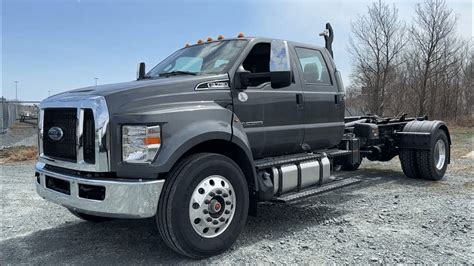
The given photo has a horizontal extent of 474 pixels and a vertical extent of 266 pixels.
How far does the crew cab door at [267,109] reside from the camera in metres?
4.68

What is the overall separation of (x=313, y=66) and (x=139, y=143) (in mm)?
3082

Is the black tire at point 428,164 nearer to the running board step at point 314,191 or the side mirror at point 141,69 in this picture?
the running board step at point 314,191

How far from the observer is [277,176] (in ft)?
16.1

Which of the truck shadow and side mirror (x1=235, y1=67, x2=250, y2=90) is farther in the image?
side mirror (x1=235, y1=67, x2=250, y2=90)

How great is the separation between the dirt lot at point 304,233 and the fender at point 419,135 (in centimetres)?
121

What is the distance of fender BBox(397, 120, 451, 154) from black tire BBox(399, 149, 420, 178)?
0.38ft

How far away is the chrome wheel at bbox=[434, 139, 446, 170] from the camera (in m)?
8.39

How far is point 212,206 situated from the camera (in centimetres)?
402

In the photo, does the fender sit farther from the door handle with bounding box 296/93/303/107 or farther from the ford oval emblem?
the ford oval emblem

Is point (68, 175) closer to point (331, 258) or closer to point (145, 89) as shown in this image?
point (145, 89)

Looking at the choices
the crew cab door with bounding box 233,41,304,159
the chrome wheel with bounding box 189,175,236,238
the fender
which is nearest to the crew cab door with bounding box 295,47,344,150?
the crew cab door with bounding box 233,41,304,159

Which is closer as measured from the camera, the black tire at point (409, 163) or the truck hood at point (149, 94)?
the truck hood at point (149, 94)

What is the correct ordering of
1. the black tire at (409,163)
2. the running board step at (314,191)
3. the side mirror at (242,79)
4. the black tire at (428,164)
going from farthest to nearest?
the black tire at (409,163) → the black tire at (428,164) → the running board step at (314,191) → the side mirror at (242,79)

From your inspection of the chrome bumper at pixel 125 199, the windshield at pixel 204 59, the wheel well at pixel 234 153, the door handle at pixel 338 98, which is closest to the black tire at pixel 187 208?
the chrome bumper at pixel 125 199
